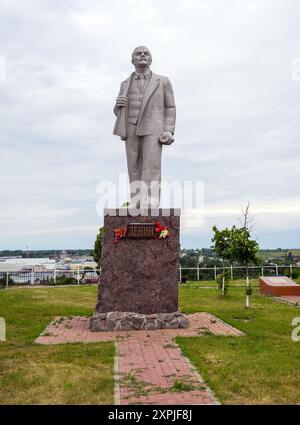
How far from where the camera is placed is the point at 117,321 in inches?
338

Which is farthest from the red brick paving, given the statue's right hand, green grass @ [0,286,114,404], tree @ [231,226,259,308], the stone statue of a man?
the statue's right hand

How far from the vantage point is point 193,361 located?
20.2ft

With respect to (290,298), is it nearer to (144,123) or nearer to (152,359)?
(144,123)

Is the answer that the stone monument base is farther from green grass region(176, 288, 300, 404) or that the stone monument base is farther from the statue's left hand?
the statue's left hand

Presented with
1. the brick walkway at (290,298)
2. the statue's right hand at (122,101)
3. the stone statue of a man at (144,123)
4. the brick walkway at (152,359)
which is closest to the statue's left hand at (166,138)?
the stone statue of a man at (144,123)

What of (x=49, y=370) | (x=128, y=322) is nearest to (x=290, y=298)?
(x=128, y=322)

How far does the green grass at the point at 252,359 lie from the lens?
4.87 metres

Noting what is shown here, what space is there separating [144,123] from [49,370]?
4.92m

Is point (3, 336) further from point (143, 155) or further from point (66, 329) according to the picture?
point (143, 155)

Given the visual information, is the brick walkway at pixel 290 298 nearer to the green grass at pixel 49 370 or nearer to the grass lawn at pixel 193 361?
the grass lawn at pixel 193 361

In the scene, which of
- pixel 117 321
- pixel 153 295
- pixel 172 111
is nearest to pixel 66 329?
pixel 117 321

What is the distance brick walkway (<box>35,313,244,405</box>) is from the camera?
15.5ft

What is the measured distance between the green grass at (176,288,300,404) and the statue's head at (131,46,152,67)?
498 cm
